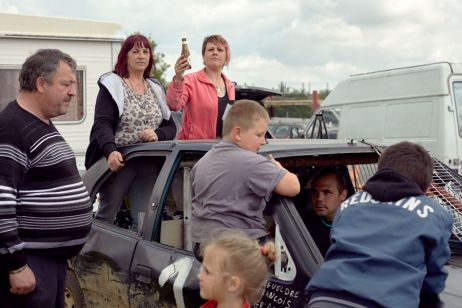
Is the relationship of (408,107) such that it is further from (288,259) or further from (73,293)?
(288,259)

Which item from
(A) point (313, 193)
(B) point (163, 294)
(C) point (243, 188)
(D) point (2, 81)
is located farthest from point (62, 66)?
(D) point (2, 81)

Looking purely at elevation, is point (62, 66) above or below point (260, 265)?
above

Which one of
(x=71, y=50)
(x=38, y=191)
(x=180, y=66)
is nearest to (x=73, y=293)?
(x=38, y=191)

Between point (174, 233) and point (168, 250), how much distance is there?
0.91 ft

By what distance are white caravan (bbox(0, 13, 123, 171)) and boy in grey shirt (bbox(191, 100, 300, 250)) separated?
19.7 feet

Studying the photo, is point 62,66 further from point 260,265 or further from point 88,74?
point 88,74

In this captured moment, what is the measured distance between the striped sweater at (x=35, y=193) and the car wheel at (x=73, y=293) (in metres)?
→ 1.03

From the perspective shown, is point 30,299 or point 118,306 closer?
point 30,299

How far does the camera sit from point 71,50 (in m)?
9.32

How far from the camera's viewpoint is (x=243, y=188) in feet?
10.1

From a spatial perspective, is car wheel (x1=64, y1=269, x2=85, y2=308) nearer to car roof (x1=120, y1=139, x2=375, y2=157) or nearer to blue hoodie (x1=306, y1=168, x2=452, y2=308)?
car roof (x1=120, y1=139, x2=375, y2=157)

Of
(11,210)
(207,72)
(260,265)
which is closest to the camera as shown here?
(260,265)

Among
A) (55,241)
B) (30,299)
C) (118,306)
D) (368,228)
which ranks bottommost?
(118,306)

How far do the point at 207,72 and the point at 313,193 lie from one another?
1452 millimetres
